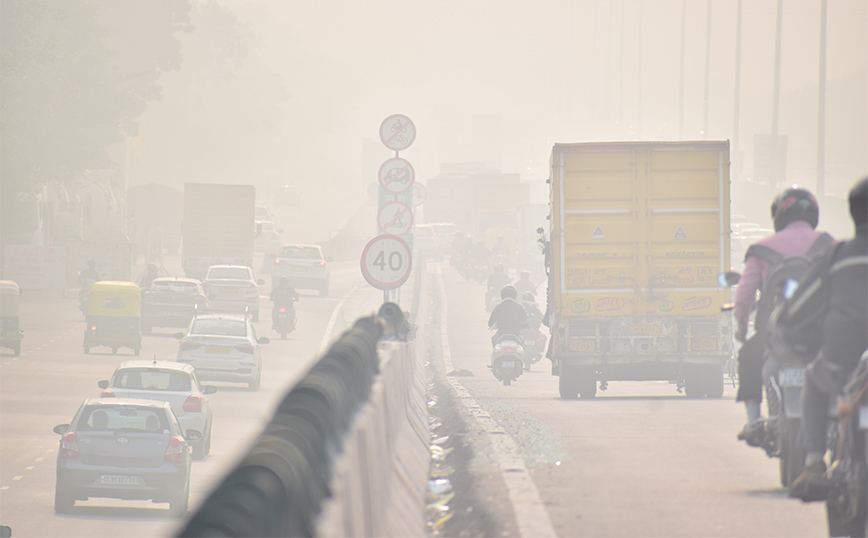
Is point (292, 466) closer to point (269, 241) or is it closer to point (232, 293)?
point (232, 293)

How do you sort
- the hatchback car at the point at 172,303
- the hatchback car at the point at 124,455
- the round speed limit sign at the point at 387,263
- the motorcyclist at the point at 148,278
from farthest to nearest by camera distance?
the motorcyclist at the point at 148,278 < the hatchback car at the point at 172,303 < the hatchback car at the point at 124,455 < the round speed limit sign at the point at 387,263

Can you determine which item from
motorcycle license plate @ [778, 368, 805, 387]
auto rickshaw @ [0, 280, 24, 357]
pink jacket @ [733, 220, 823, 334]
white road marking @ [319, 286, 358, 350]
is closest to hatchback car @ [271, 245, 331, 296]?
white road marking @ [319, 286, 358, 350]

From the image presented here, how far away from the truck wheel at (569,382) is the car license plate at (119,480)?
6157mm

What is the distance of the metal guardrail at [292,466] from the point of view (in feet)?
11.3

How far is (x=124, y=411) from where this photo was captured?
19078mm

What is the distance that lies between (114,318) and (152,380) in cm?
1195

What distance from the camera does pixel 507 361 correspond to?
2195 cm

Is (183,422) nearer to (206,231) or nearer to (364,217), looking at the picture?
(206,231)

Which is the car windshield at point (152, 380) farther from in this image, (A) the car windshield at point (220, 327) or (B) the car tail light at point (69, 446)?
(A) the car windshield at point (220, 327)

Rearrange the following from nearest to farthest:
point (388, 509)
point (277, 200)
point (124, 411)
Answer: point (388, 509)
point (124, 411)
point (277, 200)

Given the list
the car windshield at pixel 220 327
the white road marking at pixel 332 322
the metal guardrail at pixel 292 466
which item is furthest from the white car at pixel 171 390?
the metal guardrail at pixel 292 466

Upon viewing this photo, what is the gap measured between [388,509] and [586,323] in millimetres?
10394

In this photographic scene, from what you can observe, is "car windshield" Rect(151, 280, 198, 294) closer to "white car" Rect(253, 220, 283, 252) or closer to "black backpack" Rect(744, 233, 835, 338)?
"black backpack" Rect(744, 233, 835, 338)

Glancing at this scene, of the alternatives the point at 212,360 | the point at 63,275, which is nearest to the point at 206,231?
the point at 63,275
